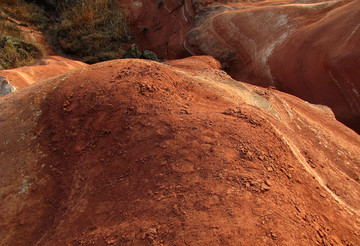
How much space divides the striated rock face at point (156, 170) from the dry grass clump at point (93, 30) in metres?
5.40

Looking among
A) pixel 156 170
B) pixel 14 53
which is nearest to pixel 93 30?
pixel 14 53

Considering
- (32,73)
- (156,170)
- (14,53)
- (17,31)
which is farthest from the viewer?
(17,31)

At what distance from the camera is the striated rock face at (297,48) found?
4129 mm

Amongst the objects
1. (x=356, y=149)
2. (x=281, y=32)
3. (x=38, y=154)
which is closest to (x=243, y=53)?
(x=281, y=32)

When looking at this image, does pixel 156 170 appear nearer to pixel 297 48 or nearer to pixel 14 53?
pixel 297 48

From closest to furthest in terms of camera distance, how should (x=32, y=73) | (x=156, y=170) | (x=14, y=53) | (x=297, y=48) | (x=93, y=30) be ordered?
1. (x=156, y=170)
2. (x=32, y=73)
3. (x=297, y=48)
4. (x=14, y=53)
5. (x=93, y=30)

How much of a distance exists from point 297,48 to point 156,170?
13.9ft

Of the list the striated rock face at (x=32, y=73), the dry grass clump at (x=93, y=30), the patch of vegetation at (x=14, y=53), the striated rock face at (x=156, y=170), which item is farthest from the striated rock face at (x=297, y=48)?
the patch of vegetation at (x=14, y=53)

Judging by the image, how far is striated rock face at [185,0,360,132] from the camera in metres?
4.13

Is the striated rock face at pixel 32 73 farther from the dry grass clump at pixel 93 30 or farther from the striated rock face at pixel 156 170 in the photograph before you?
the dry grass clump at pixel 93 30

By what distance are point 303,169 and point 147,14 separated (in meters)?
8.38

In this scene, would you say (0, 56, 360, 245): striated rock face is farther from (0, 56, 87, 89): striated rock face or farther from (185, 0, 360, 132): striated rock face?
(185, 0, 360, 132): striated rock face

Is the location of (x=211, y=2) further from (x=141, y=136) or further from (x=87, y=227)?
(x=87, y=227)

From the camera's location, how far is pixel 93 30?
7824 mm
